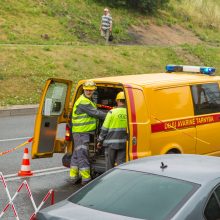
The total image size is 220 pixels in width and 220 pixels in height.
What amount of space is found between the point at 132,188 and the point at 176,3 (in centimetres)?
3524

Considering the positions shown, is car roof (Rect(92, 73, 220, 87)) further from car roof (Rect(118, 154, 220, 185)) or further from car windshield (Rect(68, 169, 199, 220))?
car windshield (Rect(68, 169, 199, 220))

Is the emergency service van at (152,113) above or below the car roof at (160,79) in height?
below

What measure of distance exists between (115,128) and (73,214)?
4.27 meters

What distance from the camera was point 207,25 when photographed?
3866 centimetres

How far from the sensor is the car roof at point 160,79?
9945 millimetres

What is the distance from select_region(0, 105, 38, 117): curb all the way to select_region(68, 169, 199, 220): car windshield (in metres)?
13.5

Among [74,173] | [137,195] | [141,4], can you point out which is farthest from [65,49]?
[137,195]

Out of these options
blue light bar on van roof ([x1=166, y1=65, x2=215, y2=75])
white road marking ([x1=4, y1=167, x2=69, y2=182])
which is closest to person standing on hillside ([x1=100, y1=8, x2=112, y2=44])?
blue light bar on van roof ([x1=166, y1=65, x2=215, y2=75])

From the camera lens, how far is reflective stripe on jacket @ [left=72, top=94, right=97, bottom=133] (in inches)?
401

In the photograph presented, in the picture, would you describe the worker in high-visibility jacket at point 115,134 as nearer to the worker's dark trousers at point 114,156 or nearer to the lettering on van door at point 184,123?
the worker's dark trousers at point 114,156

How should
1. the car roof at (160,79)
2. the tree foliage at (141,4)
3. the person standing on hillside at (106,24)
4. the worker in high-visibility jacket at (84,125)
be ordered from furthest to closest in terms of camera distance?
the tree foliage at (141,4) < the person standing on hillside at (106,24) < the worker in high-visibility jacket at (84,125) < the car roof at (160,79)

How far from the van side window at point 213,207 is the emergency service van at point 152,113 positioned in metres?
3.98

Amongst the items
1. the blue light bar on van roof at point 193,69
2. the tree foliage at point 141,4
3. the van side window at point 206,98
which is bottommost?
the van side window at point 206,98

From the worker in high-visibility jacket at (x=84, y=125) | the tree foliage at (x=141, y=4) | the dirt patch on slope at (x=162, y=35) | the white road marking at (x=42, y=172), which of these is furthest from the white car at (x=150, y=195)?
the tree foliage at (x=141, y=4)
